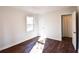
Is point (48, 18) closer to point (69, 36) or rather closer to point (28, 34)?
point (28, 34)

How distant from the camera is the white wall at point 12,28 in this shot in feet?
8.96

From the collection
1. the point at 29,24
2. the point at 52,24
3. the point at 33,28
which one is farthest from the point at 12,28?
the point at 52,24

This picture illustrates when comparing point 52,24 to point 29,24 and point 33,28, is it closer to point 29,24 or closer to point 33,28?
point 33,28

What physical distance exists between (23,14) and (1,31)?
919mm

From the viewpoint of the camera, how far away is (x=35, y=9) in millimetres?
2693

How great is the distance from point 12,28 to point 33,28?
30.8 inches

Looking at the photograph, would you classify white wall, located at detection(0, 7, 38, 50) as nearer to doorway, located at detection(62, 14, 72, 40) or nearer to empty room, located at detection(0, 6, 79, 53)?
empty room, located at detection(0, 6, 79, 53)

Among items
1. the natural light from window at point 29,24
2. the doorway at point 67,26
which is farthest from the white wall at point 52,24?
→ the natural light from window at point 29,24

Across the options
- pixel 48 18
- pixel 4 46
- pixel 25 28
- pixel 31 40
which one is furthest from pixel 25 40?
pixel 48 18

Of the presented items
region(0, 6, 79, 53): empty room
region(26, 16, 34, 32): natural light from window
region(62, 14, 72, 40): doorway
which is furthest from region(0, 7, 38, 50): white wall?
region(62, 14, 72, 40): doorway

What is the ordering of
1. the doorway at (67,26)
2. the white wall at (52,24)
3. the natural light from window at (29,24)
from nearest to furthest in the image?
1. the white wall at (52,24)
2. the natural light from window at (29,24)
3. the doorway at (67,26)

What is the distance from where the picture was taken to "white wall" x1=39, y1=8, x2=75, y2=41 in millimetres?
2833

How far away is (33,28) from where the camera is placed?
2.92 metres

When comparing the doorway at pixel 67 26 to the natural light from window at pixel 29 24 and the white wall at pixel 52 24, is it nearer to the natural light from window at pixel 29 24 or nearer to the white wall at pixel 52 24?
the white wall at pixel 52 24
